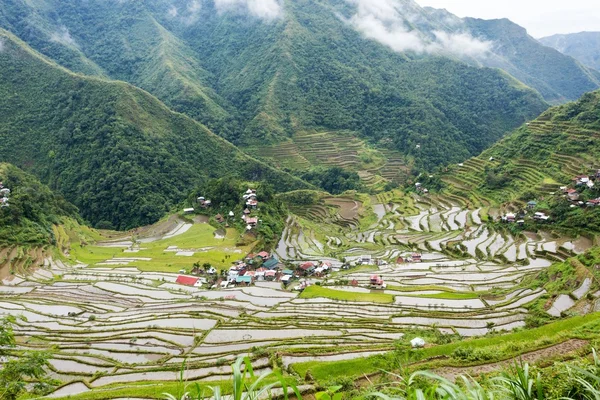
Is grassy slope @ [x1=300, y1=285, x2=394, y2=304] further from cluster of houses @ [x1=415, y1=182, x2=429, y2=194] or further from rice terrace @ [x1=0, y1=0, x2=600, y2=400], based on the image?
cluster of houses @ [x1=415, y1=182, x2=429, y2=194]

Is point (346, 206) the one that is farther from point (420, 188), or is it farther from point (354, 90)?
point (354, 90)

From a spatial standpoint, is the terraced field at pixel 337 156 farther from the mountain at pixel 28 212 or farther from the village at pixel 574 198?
the mountain at pixel 28 212

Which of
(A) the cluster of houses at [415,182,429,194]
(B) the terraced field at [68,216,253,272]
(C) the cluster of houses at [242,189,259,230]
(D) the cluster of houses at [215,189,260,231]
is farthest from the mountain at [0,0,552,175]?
(B) the terraced field at [68,216,253,272]

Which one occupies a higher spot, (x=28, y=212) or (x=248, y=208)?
(x=28, y=212)

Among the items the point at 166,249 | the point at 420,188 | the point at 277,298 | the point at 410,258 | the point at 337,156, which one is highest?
the point at 337,156

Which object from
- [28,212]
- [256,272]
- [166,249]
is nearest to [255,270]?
[256,272]

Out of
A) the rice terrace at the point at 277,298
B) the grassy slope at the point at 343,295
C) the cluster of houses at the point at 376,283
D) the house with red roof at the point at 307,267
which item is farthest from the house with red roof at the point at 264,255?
the cluster of houses at the point at 376,283

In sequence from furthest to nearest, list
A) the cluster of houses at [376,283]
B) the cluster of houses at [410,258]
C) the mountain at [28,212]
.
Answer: the mountain at [28,212]
the cluster of houses at [410,258]
the cluster of houses at [376,283]
